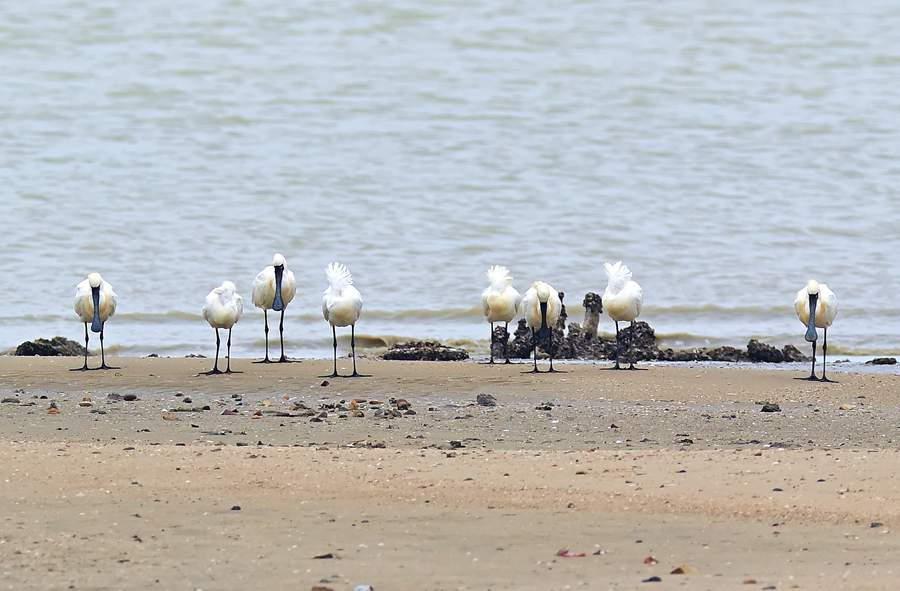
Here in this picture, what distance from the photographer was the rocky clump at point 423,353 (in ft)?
54.1

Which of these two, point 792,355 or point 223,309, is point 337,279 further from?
point 792,355

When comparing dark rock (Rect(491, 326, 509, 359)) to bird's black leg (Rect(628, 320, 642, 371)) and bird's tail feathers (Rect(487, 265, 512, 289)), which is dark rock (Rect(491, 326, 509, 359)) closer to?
bird's tail feathers (Rect(487, 265, 512, 289))

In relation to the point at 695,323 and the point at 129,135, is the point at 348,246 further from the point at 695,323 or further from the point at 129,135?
the point at 129,135

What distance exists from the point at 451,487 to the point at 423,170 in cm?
2101

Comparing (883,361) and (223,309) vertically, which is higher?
(223,309)

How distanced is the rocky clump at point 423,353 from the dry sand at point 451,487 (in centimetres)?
215

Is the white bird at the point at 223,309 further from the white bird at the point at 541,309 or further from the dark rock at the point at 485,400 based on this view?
the dark rock at the point at 485,400

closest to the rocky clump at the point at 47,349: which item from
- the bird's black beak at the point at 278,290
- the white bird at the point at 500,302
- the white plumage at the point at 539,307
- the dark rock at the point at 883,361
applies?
the bird's black beak at the point at 278,290

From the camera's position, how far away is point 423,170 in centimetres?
3016

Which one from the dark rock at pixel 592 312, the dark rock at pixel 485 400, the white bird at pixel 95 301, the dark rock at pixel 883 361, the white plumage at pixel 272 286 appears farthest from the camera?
the dark rock at pixel 592 312

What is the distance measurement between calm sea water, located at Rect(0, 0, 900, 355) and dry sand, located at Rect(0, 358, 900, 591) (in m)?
5.69

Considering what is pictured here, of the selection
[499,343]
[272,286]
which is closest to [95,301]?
[272,286]

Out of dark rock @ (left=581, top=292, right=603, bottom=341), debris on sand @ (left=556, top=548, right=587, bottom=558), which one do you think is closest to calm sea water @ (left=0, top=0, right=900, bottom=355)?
dark rock @ (left=581, top=292, right=603, bottom=341)

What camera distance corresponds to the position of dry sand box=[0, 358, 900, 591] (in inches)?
301
